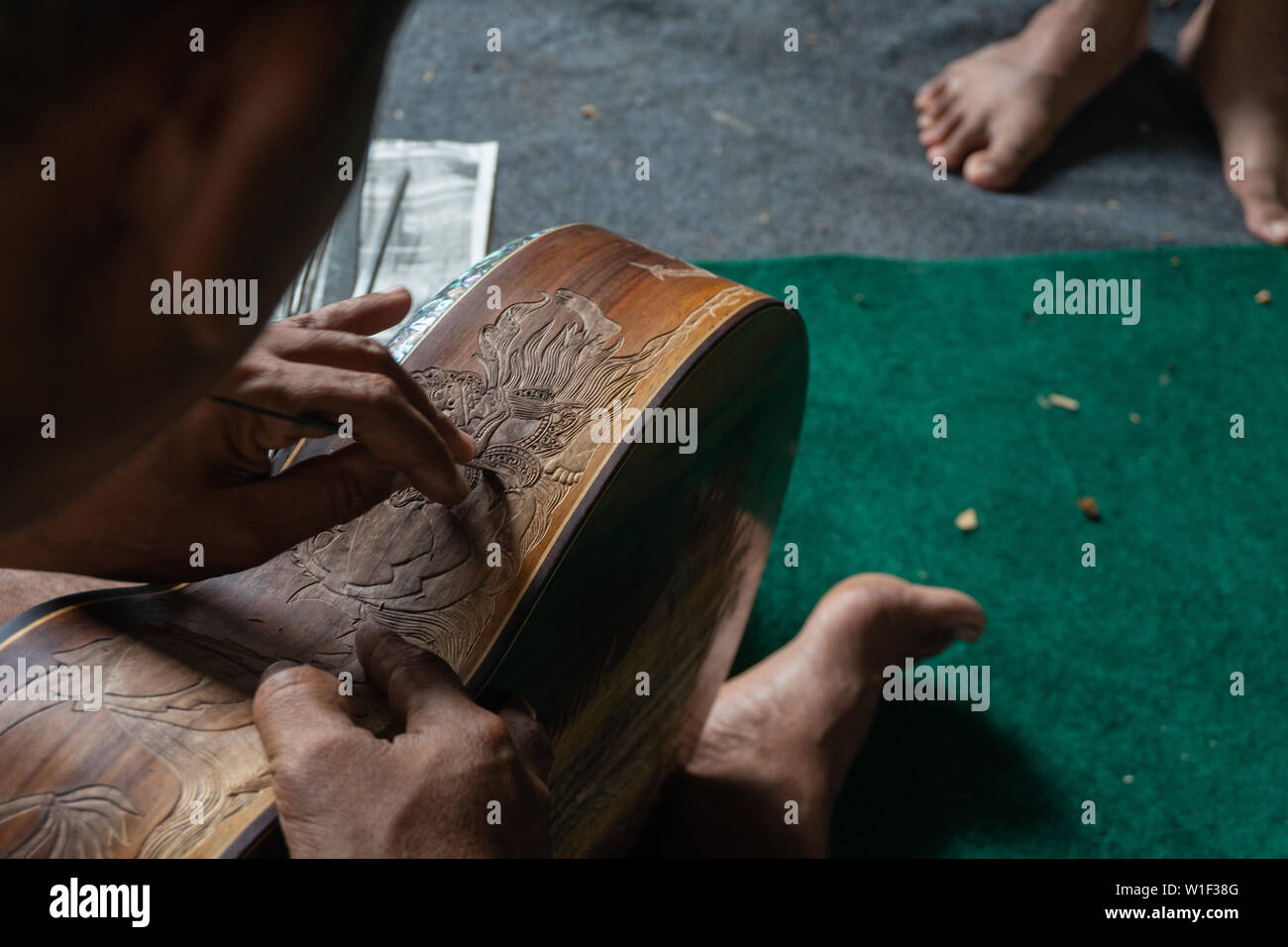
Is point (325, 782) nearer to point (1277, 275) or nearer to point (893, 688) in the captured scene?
point (893, 688)

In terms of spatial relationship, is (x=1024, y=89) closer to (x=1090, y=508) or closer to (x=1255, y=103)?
(x=1255, y=103)

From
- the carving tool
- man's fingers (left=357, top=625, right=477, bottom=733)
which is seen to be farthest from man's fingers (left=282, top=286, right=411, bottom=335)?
man's fingers (left=357, top=625, right=477, bottom=733)

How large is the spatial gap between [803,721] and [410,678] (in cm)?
69

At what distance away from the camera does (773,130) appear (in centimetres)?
199

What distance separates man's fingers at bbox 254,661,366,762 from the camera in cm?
56

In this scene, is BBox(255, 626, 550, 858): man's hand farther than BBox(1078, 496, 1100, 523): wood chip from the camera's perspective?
No

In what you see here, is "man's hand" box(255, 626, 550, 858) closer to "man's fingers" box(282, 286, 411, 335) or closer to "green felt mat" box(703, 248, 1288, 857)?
"man's fingers" box(282, 286, 411, 335)

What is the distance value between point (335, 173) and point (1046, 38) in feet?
6.57

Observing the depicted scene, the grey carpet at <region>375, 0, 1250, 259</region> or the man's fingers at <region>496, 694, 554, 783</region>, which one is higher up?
the grey carpet at <region>375, 0, 1250, 259</region>

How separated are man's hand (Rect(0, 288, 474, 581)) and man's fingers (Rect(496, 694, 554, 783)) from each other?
6.1 inches

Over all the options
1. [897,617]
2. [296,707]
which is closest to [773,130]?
[897,617]

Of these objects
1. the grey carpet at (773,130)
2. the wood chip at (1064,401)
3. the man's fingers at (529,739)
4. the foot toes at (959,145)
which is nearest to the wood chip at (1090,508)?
the wood chip at (1064,401)
